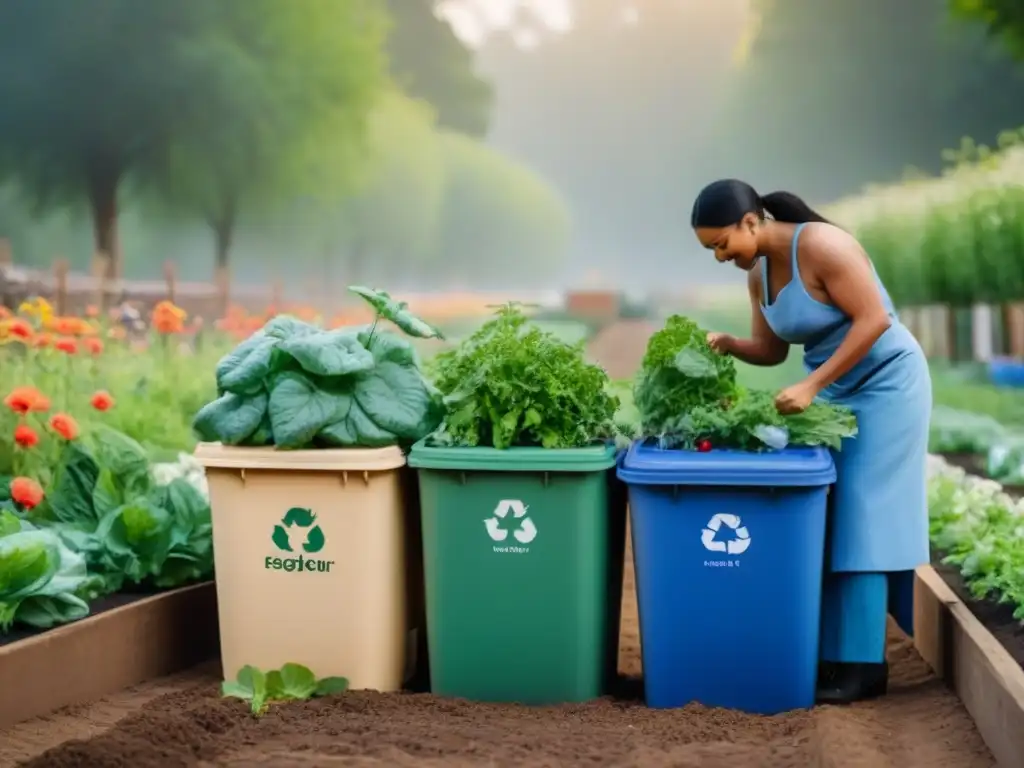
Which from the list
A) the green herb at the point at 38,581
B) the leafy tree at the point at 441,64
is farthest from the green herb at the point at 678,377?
the leafy tree at the point at 441,64

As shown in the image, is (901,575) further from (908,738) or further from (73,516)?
(73,516)

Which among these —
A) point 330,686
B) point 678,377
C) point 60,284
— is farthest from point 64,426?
point 60,284

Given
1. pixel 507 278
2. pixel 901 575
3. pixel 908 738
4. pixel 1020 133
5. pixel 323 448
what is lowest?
pixel 908 738

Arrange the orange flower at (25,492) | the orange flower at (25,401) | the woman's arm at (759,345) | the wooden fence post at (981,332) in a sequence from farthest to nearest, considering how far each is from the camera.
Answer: the wooden fence post at (981,332)
the orange flower at (25,401)
the orange flower at (25,492)
the woman's arm at (759,345)

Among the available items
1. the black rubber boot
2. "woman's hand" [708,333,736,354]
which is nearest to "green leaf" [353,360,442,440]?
"woman's hand" [708,333,736,354]

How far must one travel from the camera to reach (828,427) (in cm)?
353

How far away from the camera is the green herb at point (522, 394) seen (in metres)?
3.58

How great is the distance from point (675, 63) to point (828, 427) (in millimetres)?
5606

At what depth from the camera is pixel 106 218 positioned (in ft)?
27.7

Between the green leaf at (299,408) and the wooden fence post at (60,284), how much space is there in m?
5.03

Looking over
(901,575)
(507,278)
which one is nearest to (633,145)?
(507,278)

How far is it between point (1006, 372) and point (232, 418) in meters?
5.95

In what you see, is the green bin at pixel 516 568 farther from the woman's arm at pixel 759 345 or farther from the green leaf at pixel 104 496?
the green leaf at pixel 104 496

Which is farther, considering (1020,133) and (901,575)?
(1020,133)
